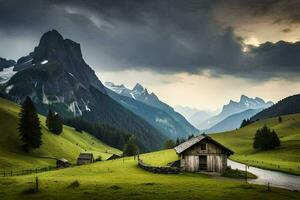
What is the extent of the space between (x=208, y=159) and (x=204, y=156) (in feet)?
3.53

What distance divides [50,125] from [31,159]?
208 feet

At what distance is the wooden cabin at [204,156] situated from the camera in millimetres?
72000

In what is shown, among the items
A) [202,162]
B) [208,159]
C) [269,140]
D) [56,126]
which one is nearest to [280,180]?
[208,159]

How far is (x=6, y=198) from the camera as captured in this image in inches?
1638

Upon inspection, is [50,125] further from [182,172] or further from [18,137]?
[182,172]

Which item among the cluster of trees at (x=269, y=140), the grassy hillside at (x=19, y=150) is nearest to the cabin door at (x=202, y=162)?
the grassy hillside at (x=19, y=150)

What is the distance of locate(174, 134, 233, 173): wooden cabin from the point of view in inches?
2835

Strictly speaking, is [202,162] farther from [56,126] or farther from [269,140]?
[56,126]

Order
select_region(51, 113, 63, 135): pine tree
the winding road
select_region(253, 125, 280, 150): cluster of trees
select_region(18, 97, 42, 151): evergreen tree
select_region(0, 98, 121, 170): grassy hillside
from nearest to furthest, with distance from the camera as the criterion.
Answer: the winding road
select_region(0, 98, 121, 170): grassy hillside
select_region(18, 97, 42, 151): evergreen tree
select_region(253, 125, 280, 150): cluster of trees
select_region(51, 113, 63, 135): pine tree

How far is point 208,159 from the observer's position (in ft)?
237

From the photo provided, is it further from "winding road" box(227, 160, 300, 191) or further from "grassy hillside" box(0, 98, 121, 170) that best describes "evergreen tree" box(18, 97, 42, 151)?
"winding road" box(227, 160, 300, 191)

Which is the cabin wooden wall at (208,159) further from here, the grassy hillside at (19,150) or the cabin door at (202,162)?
the grassy hillside at (19,150)

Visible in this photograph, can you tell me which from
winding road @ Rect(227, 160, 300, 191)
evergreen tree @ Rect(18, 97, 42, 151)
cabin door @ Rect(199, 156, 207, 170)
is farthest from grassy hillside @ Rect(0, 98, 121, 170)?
winding road @ Rect(227, 160, 300, 191)

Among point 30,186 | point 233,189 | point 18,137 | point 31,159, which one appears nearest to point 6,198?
point 30,186
